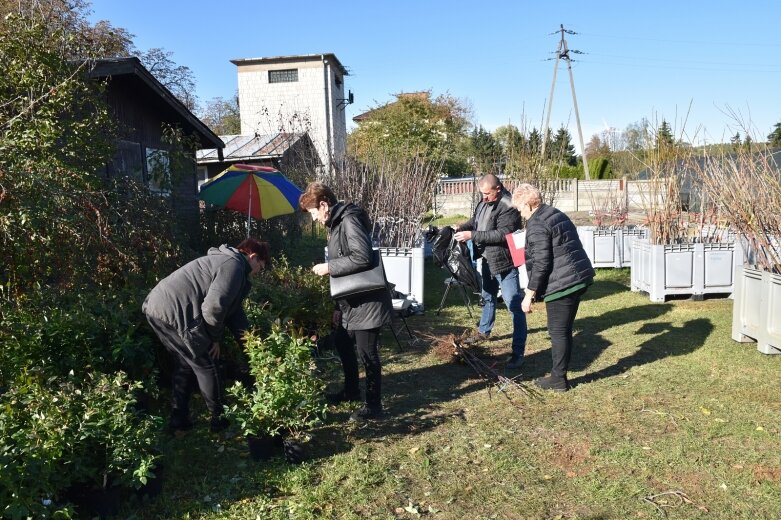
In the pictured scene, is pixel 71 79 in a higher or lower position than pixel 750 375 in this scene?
higher

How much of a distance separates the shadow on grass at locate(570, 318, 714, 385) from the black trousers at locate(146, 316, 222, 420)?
3.02 metres

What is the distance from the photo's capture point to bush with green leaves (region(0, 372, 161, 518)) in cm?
259

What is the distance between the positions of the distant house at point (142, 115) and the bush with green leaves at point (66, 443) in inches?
206

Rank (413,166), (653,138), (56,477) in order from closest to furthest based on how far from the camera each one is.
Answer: (56,477) < (653,138) < (413,166)

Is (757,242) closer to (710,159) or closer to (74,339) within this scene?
(710,159)

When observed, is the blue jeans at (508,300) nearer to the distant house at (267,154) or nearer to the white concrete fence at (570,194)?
the white concrete fence at (570,194)

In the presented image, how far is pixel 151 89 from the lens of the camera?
378 inches

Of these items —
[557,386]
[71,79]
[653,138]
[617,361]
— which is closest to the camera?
[71,79]

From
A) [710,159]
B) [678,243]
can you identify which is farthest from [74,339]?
[678,243]

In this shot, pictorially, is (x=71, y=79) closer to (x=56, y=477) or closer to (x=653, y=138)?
(x=56, y=477)

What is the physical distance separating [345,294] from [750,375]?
3714 millimetres

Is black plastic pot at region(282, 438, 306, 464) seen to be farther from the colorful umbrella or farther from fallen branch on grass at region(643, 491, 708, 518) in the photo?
the colorful umbrella

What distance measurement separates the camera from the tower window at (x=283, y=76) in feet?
129

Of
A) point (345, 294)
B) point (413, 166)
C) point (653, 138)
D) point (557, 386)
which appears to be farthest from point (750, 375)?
point (413, 166)
